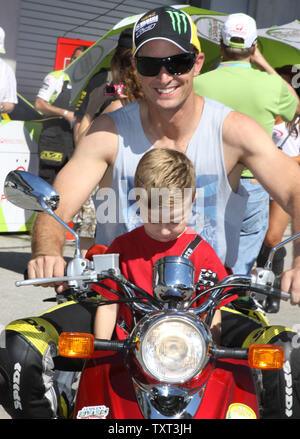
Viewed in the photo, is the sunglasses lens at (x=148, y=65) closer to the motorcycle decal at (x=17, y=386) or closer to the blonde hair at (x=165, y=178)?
the blonde hair at (x=165, y=178)

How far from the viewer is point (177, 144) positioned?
2.87m

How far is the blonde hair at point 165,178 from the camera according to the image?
6.73ft

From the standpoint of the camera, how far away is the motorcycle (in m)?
1.71

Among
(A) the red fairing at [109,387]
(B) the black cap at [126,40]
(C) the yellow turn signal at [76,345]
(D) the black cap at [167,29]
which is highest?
(D) the black cap at [167,29]

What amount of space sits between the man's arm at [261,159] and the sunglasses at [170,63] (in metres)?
0.30

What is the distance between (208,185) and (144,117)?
0.42m

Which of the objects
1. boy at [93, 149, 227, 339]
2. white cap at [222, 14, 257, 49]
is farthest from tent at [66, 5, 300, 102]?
boy at [93, 149, 227, 339]

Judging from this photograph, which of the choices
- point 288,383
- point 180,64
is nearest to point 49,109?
point 180,64

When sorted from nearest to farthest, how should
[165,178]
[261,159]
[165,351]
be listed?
[165,351]
[165,178]
[261,159]

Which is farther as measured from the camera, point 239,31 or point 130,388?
point 239,31

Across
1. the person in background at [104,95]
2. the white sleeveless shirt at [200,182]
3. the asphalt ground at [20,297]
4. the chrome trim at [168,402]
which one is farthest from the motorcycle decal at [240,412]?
the person in background at [104,95]

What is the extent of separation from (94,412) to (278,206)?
3.59m

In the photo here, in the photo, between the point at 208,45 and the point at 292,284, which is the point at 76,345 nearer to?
the point at 292,284
